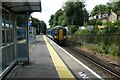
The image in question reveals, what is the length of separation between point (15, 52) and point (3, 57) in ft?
13.1

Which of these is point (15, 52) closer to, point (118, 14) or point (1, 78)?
point (1, 78)

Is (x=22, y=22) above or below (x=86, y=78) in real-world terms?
above

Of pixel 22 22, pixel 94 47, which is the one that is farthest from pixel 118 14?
pixel 22 22

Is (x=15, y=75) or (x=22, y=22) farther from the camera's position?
(x=22, y=22)

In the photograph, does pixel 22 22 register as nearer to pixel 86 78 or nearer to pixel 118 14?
pixel 86 78

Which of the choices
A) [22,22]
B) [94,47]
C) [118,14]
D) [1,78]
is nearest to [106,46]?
[94,47]

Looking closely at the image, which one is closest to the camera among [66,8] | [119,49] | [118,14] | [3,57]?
[3,57]

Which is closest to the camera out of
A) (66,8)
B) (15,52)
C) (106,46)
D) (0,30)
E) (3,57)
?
(0,30)

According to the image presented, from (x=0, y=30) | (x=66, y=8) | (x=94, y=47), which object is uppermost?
(x=66, y=8)

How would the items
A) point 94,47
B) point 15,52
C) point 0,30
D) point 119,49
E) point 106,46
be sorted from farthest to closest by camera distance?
point 94,47 < point 106,46 < point 119,49 < point 15,52 < point 0,30

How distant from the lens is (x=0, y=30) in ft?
34.7

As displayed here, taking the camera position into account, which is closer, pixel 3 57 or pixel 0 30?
pixel 0 30

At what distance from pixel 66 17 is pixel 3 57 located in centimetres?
8082

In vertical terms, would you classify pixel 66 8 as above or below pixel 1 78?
above
